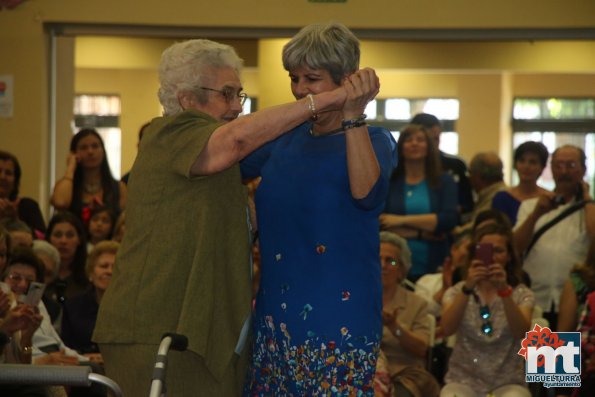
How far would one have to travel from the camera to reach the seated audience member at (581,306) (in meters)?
5.19

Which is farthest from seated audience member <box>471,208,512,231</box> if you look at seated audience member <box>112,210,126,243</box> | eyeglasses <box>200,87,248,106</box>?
eyeglasses <box>200,87,248,106</box>

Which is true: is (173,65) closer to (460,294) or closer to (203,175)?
(203,175)

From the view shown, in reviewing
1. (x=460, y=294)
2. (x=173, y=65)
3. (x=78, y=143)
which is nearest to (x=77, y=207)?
(x=78, y=143)

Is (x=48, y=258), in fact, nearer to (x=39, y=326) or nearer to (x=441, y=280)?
(x=39, y=326)

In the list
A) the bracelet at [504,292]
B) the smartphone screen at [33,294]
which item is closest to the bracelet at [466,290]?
the bracelet at [504,292]

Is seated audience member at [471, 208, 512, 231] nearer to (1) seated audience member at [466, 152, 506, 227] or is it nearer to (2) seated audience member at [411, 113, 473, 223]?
(2) seated audience member at [411, 113, 473, 223]

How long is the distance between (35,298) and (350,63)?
263 cm

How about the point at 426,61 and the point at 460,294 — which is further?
the point at 426,61

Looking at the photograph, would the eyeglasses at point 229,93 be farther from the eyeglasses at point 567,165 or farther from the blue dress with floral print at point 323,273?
the eyeglasses at point 567,165

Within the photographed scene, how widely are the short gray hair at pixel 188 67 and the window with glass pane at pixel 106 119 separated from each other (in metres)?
8.93

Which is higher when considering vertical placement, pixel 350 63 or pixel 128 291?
pixel 350 63

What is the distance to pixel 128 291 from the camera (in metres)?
2.84

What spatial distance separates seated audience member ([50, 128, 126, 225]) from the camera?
7082 millimetres

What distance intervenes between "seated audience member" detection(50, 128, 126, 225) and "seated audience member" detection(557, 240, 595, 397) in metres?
2.85
